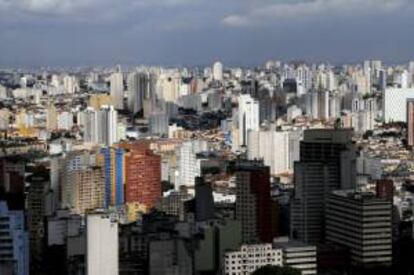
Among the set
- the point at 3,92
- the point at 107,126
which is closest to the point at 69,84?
the point at 3,92

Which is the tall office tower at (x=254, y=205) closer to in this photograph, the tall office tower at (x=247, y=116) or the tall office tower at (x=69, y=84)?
the tall office tower at (x=247, y=116)

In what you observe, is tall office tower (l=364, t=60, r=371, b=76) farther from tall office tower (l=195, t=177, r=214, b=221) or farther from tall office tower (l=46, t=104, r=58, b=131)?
tall office tower (l=195, t=177, r=214, b=221)

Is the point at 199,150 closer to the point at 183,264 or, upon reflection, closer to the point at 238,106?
the point at 238,106

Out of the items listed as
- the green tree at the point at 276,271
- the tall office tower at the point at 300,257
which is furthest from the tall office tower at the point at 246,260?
the green tree at the point at 276,271

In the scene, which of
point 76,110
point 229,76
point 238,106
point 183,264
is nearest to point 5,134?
point 76,110

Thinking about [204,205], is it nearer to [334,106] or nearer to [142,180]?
[142,180]
